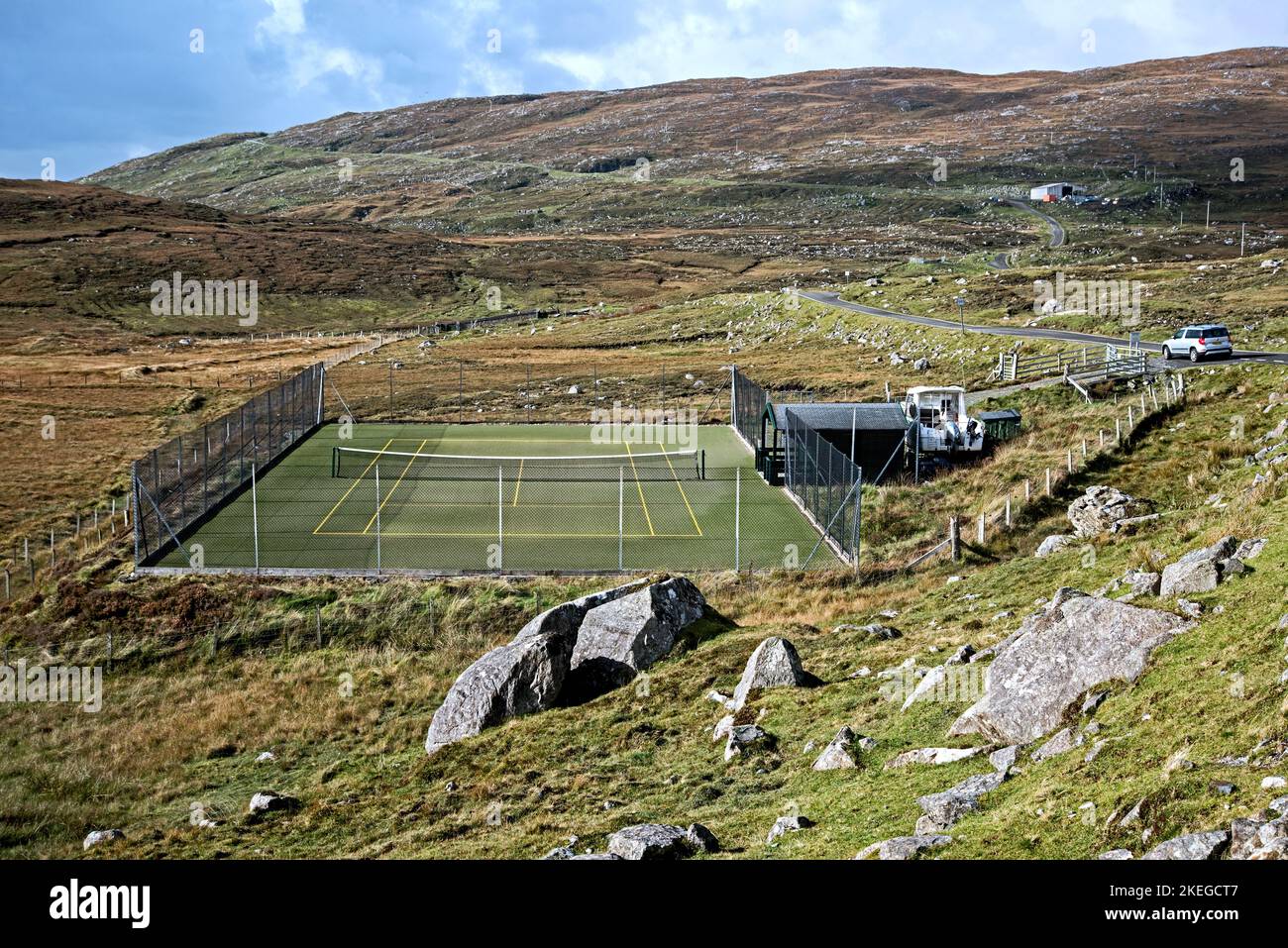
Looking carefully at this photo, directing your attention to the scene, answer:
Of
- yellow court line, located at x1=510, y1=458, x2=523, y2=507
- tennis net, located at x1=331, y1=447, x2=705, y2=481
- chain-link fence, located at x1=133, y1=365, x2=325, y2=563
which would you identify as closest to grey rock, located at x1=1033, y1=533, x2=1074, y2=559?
tennis net, located at x1=331, y1=447, x2=705, y2=481

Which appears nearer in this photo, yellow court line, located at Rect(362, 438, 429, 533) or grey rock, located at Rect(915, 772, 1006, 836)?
grey rock, located at Rect(915, 772, 1006, 836)

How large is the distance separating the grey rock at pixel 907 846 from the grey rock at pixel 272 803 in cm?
1095

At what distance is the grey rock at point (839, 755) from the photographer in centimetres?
1484

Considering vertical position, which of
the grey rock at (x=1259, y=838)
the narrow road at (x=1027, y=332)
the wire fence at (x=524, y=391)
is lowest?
the grey rock at (x=1259, y=838)

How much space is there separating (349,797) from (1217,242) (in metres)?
130

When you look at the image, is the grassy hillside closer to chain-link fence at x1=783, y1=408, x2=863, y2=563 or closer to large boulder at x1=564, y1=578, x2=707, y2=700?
large boulder at x1=564, y1=578, x2=707, y2=700

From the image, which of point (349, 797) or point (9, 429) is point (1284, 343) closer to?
point (349, 797)

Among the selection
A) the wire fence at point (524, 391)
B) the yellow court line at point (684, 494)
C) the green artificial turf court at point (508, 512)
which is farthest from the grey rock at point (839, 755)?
the wire fence at point (524, 391)

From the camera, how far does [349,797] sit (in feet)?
60.4

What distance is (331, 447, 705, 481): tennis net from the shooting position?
46406mm

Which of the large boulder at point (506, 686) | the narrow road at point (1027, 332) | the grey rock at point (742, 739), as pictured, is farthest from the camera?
the narrow road at point (1027, 332)

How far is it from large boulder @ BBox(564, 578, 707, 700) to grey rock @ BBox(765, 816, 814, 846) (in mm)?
8853

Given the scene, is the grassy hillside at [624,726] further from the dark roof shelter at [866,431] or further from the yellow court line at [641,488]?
the dark roof shelter at [866,431]

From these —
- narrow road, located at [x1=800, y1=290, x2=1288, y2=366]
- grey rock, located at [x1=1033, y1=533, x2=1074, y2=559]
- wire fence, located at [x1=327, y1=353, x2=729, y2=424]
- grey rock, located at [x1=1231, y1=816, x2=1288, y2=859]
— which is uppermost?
narrow road, located at [x1=800, y1=290, x2=1288, y2=366]
